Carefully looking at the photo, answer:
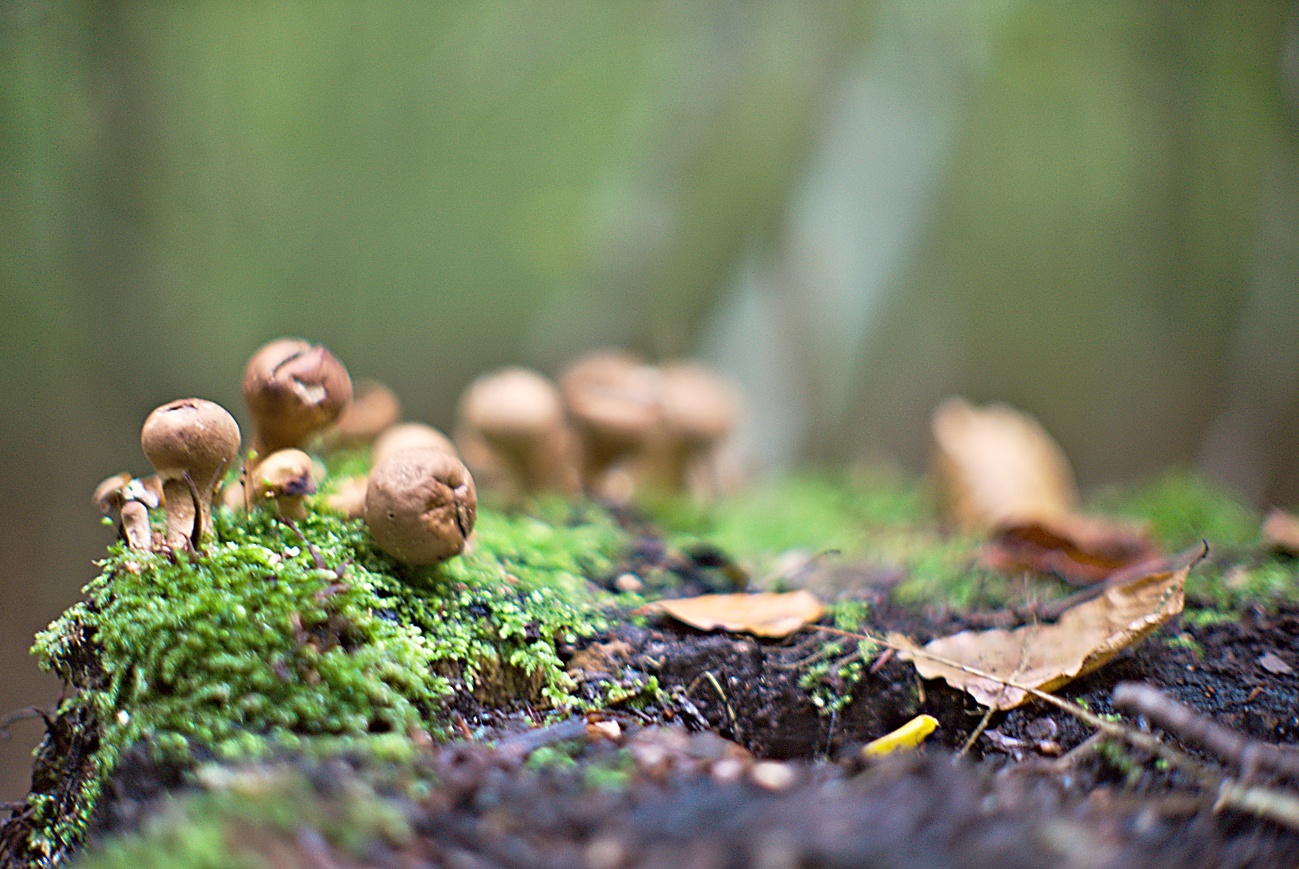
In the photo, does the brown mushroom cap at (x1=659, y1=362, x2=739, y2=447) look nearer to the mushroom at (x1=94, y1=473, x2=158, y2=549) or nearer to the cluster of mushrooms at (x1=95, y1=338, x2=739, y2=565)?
the cluster of mushrooms at (x1=95, y1=338, x2=739, y2=565)

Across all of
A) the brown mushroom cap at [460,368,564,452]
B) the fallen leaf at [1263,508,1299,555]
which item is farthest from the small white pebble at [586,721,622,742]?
the fallen leaf at [1263,508,1299,555]

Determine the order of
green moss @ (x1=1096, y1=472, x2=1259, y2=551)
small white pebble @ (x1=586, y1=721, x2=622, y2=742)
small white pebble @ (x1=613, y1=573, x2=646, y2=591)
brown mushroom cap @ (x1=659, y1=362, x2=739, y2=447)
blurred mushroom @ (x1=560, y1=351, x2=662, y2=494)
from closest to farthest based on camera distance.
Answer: small white pebble @ (x1=586, y1=721, x2=622, y2=742)
small white pebble @ (x1=613, y1=573, x2=646, y2=591)
green moss @ (x1=1096, y1=472, x2=1259, y2=551)
blurred mushroom @ (x1=560, y1=351, x2=662, y2=494)
brown mushroom cap @ (x1=659, y1=362, x2=739, y2=447)

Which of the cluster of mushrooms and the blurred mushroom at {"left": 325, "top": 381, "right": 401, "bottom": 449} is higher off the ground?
the blurred mushroom at {"left": 325, "top": 381, "right": 401, "bottom": 449}

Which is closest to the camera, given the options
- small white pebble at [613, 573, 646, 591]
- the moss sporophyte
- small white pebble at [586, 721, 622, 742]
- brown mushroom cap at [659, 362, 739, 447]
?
the moss sporophyte

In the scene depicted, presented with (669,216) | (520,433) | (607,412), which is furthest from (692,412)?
(669,216)

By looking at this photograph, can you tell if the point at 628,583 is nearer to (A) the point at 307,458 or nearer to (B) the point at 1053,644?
(A) the point at 307,458

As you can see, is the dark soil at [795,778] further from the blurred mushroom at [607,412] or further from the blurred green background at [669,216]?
the blurred green background at [669,216]

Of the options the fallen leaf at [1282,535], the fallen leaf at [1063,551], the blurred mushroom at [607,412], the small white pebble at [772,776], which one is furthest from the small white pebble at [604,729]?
the fallen leaf at [1282,535]
